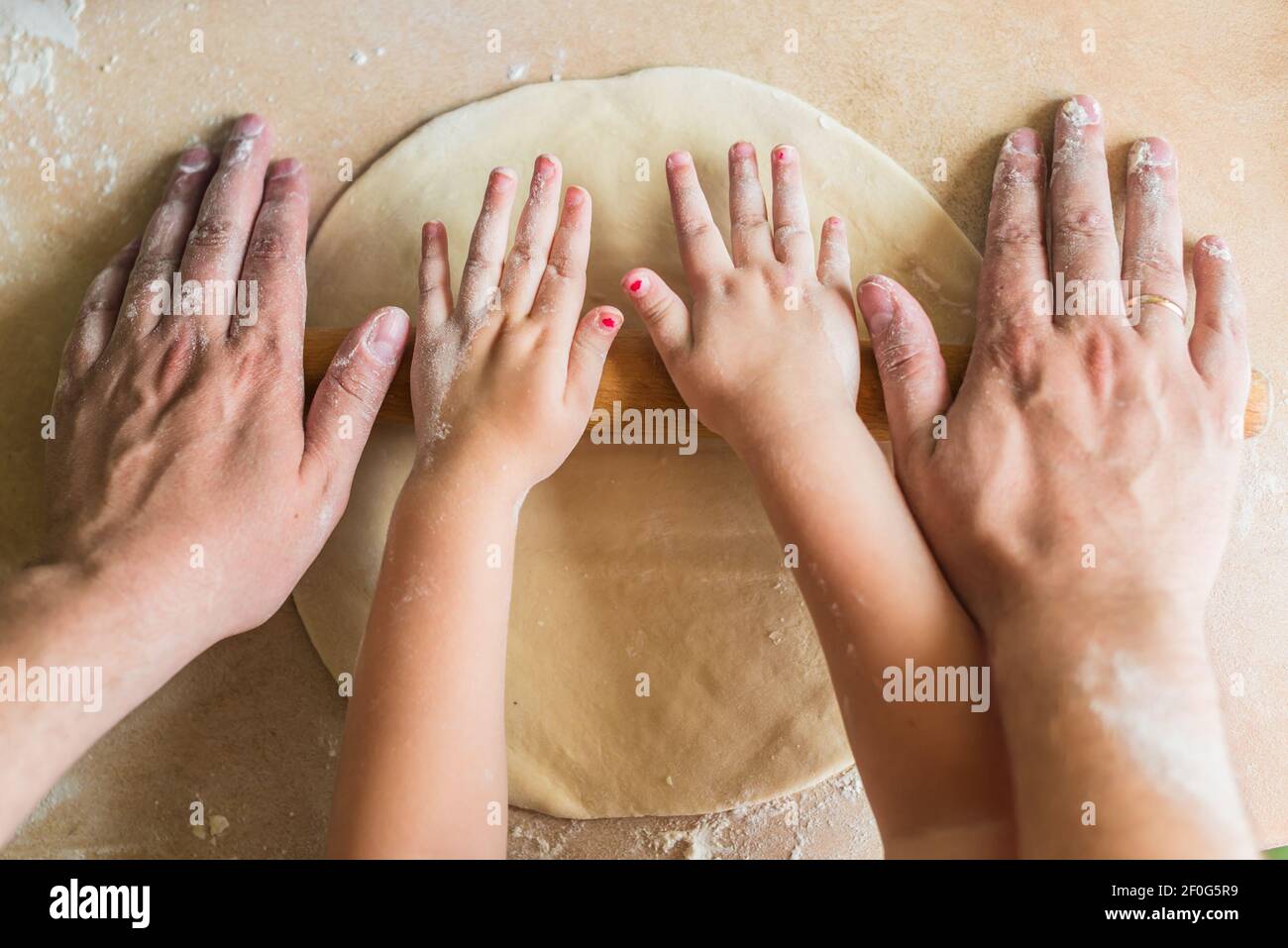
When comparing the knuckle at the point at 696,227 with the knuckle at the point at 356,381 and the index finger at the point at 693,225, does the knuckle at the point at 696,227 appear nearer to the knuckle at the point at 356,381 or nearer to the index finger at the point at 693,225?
the index finger at the point at 693,225

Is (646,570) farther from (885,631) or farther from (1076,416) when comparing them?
(1076,416)

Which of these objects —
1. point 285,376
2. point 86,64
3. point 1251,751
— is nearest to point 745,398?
point 285,376

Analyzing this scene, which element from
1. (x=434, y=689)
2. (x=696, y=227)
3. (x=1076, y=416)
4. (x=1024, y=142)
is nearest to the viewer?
(x=434, y=689)

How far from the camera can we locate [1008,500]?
96 cm

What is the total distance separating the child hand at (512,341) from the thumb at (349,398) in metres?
0.04

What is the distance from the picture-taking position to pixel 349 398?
3.45ft

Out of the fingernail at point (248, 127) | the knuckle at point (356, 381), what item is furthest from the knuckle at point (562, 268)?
the fingernail at point (248, 127)

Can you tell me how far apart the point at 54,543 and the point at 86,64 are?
2.42 feet

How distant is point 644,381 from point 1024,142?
64 centimetres

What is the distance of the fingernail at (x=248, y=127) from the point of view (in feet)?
4.08

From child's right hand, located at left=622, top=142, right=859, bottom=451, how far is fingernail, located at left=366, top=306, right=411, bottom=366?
28cm

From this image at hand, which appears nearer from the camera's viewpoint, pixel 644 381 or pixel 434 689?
pixel 434 689

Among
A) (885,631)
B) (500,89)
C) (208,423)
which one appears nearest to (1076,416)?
(885,631)
